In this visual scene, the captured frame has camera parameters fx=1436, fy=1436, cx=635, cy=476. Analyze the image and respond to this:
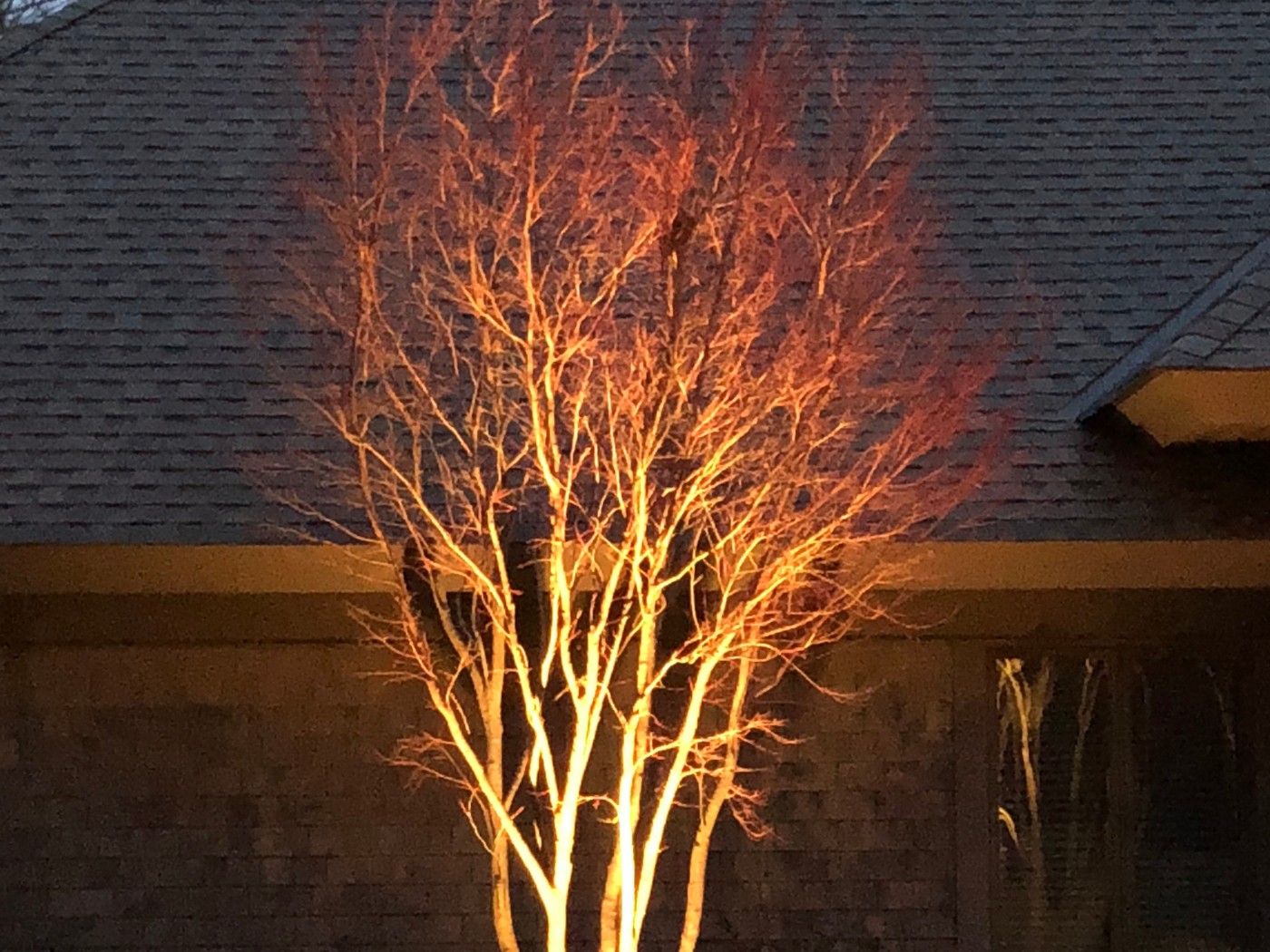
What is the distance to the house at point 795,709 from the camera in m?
6.39

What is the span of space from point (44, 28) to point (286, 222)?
2.55 meters

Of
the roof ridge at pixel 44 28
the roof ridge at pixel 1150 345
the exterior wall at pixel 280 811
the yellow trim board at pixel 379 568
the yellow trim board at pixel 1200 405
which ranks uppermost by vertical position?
the roof ridge at pixel 44 28

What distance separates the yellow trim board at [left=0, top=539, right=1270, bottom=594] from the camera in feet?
20.4

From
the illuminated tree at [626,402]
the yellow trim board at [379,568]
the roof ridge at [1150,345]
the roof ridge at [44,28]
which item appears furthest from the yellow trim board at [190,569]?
the roof ridge at [44,28]

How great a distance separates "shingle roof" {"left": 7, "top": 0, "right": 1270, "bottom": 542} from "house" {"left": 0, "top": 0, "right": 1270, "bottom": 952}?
2 centimetres

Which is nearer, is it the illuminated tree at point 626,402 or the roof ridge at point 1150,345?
the illuminated tree at point 626,402

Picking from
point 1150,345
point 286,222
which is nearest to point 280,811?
point 286,222

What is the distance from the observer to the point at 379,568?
623 centimetres

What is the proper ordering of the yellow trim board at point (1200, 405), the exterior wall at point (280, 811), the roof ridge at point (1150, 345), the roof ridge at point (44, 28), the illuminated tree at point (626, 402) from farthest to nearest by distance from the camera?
the roof ridge at point (44, 28) → the exterior wall at point (280, 811) → the roof ridge at point (1150, 345) → the yellow trim board at point (1200, 405) → the illuminated tree at point (626, 402)

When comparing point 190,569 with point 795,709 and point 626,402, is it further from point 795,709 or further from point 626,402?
point 795,709

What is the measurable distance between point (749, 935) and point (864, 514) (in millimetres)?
2417

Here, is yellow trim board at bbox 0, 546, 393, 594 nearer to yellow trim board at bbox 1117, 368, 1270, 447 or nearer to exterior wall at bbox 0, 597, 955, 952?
exterior wall at bbox 0, 597, 955, 952

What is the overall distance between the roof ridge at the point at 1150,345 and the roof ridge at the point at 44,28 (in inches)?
248

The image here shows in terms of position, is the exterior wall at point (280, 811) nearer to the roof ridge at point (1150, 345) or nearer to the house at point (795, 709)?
the house at point (795, 709)
